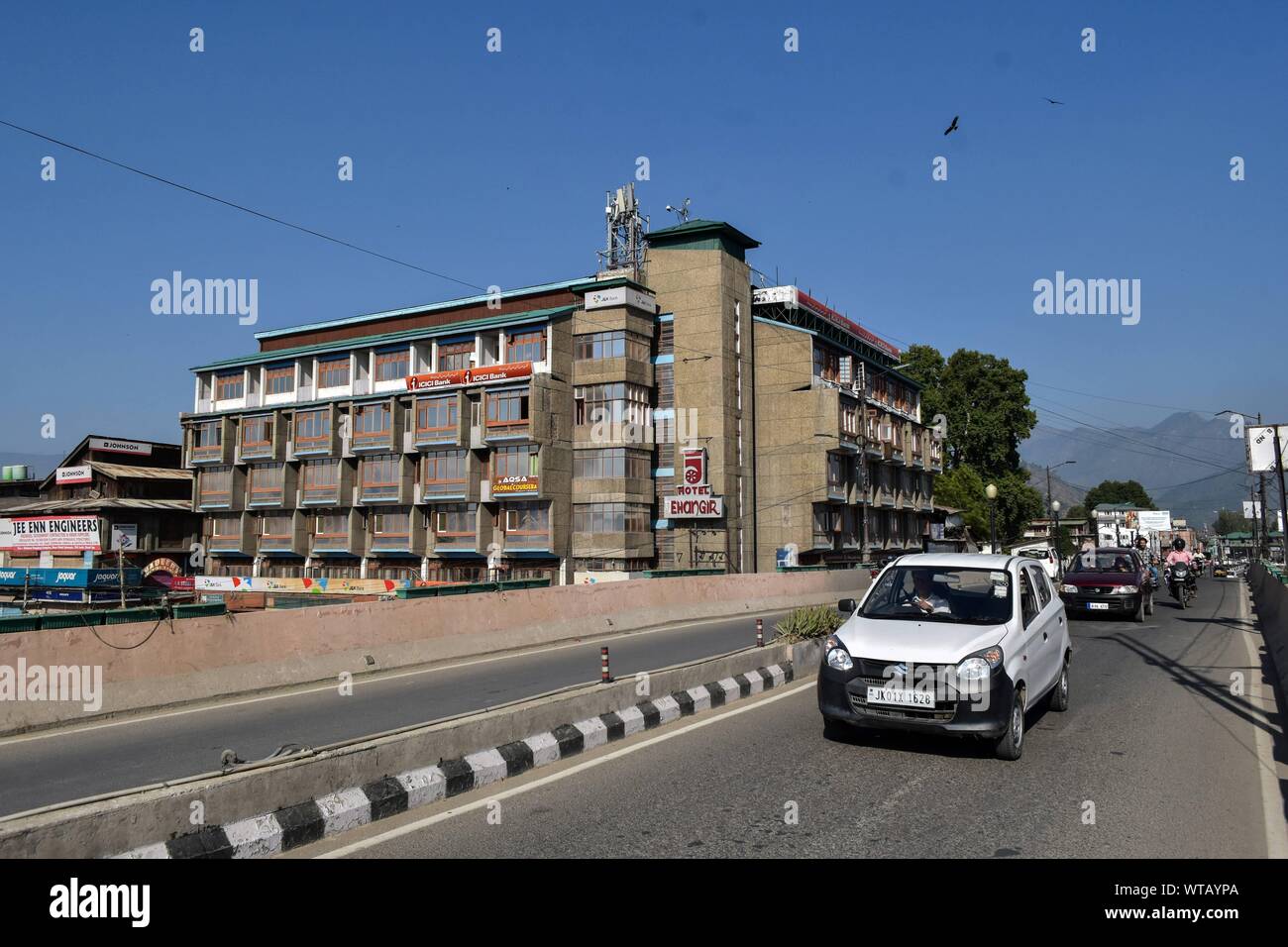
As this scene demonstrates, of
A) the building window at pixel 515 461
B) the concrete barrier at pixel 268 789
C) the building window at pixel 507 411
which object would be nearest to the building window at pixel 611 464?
the building window at pixel 515 461

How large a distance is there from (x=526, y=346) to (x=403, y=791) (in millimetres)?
44277

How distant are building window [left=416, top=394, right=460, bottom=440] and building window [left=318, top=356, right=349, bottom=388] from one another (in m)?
8.60

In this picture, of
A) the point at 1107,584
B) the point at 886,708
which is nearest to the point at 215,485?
the point at 1107,584

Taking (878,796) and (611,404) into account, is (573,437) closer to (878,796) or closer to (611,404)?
(611,404)

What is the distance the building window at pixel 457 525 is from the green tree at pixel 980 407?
134 ft

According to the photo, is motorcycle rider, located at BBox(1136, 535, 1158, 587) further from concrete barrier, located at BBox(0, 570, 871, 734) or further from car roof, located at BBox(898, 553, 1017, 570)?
car roof, located at BBox(898, 553, 1017, 570)

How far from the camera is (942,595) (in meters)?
8.90

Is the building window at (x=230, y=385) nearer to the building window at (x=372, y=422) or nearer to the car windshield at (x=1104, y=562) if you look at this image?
the building window at (x=372, y=422)

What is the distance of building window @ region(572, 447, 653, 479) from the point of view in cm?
4719

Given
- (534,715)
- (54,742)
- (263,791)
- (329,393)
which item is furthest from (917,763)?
(329,393)

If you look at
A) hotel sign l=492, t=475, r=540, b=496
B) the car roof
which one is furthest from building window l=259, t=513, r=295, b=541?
the car roof

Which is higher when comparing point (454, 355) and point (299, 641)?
point (454, 355)
